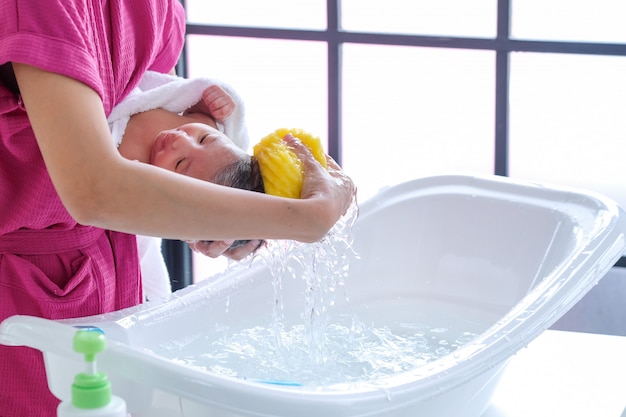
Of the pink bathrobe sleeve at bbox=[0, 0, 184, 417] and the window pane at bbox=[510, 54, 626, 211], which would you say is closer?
the pink bathrobe sleeve at bbox=[0, 0, 184, 417]

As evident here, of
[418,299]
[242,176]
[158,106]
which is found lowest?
[418,299]

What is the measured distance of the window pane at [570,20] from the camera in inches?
99.3

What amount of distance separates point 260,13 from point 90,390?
2.04m

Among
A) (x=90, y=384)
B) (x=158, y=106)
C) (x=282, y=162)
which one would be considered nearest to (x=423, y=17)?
(x=158, y=106)

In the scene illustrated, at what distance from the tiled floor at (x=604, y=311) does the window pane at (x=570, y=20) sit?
695 mm

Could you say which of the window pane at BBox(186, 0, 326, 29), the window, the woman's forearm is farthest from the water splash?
the window pane at BBox(186, 0, 326, 29)

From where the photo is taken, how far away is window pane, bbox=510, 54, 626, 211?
260 centimetres

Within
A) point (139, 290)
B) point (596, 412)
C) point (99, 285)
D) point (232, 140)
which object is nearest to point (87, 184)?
point (99, 285)

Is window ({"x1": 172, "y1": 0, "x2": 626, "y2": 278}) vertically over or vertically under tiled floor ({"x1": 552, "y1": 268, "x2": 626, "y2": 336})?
over

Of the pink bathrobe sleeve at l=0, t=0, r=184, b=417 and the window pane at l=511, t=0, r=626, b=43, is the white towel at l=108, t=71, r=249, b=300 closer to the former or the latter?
the pink bathrobe sleeve at l=0, t=0, r=184, b=417

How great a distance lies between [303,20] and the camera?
285 centimetres

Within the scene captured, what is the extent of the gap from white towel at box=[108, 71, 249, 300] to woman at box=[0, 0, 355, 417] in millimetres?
40

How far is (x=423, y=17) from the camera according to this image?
270 cm

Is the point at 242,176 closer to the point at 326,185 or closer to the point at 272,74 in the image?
the point at 326,185
